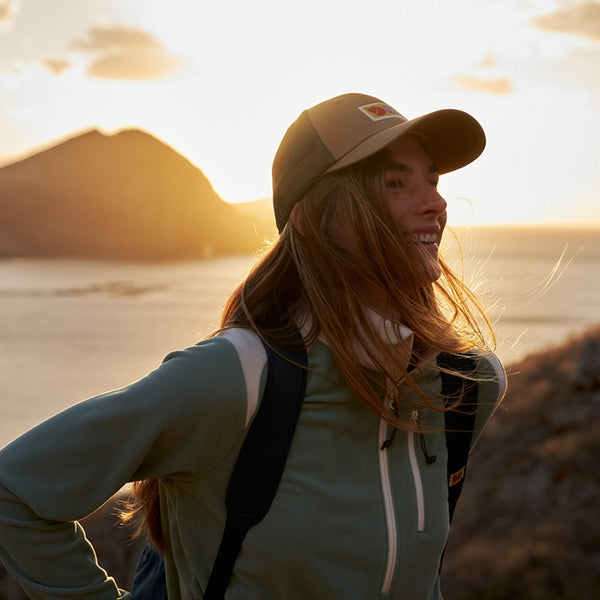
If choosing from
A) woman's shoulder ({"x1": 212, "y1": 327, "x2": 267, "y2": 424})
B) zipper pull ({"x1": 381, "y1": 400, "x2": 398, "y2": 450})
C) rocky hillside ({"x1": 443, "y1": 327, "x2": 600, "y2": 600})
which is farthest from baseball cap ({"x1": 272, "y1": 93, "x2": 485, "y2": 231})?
rocky hillside ({"x1": 443, "y1": 327, "x2": 600, "y2": 600})

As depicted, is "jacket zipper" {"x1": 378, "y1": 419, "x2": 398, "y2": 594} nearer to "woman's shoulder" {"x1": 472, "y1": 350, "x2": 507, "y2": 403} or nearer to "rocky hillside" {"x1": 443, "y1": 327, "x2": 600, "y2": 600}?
"woman's shoulder" {"x1": 472, "y1": 350, "x2": 507, "y2": 403}

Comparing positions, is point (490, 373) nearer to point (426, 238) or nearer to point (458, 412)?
point (458, 412)

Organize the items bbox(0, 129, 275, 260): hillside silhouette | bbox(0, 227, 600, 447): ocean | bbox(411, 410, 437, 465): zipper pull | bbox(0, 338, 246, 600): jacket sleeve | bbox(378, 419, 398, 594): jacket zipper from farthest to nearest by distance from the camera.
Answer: bbox(0, 129, 275, 260): hillside silhouette → bbox(0, 227, 600, 447): ocean → bbox(411, 410, 437, 465): zipper pull → bbox(378, 419, 398, 594): jacket zipper → bbox(0, 338, 246, 600): jacket sleeve

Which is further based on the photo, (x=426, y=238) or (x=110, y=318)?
(x=110, y=318)

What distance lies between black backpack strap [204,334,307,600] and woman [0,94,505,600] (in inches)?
1.0

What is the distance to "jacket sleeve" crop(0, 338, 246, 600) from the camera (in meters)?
1.25

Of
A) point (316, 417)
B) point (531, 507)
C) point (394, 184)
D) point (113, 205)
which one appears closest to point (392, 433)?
point (316, 417)

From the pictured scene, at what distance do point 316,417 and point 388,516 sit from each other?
28 centimetres

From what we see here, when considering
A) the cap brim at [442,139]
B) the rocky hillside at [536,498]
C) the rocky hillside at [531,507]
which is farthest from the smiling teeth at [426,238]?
the rocky hillside at [531,507]

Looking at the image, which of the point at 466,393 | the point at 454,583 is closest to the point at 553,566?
the point at 454,583

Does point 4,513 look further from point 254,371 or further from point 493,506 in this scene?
point 493,506

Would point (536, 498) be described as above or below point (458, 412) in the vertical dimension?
below

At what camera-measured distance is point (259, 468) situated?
4.49 feet

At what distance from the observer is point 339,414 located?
1.47 m
